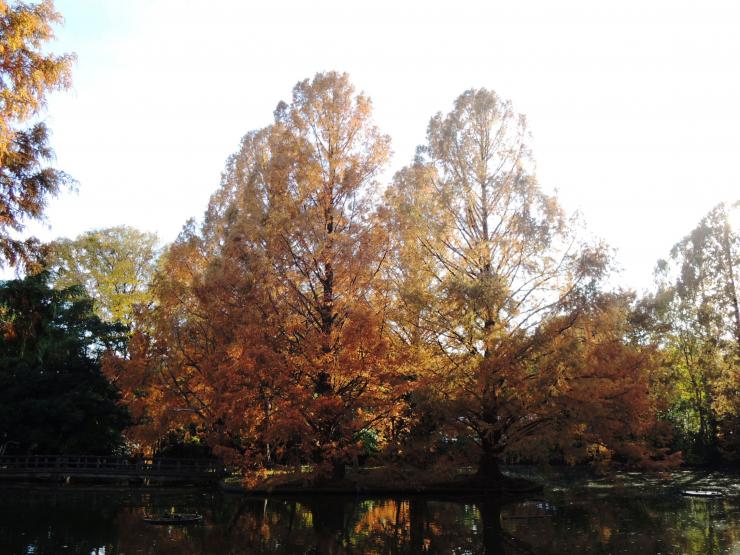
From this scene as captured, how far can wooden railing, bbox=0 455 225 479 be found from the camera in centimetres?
2788

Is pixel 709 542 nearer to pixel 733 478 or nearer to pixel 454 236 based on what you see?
pixel 454 236

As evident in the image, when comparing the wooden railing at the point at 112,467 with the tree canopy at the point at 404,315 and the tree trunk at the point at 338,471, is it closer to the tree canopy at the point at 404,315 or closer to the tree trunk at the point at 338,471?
the tree canopy at the point at 404,315

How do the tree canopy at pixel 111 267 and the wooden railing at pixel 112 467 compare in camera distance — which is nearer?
the wooden railing at pixel 112 467

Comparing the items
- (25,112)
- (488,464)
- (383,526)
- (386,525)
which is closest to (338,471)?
(488,464)

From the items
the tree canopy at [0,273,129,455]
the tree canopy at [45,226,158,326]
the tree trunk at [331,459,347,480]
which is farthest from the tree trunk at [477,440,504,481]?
the tree canopy at [45,226,158,326]

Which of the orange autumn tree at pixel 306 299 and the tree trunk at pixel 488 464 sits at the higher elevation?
the orange autumn tree at pixel 306 299

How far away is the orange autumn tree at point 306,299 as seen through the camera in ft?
62.4

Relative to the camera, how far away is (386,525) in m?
14.0

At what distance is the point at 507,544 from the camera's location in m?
11.1

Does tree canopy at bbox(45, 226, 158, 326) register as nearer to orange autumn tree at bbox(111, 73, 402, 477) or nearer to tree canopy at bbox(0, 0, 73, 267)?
orange autumn tree at bbox(111, 73, 402, 477)

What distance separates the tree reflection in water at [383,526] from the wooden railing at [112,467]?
287 inches

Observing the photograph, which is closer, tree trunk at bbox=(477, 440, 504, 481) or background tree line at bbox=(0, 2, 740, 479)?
background tree line at bbox=(0, 2, 740, 479)

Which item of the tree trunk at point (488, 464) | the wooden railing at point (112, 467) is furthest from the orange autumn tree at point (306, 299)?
the wooden railing at point (112, 467)

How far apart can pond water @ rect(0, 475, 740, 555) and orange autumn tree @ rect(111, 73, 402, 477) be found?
2.87m
